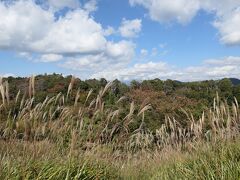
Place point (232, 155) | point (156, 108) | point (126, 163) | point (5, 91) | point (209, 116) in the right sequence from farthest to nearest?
point (156, 108)
point (126, 163)
point (209, 116)
point (232, 155)
point (5, 91)

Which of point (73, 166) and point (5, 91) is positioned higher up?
point (5, 91)

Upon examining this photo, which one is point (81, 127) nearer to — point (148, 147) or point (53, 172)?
point (53, 172)

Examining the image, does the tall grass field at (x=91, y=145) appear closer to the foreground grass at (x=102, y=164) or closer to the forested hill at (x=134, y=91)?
the foreground grass at (x=102, y=164)

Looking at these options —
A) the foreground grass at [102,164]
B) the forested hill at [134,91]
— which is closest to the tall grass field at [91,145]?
the foreground grass at [102,164]

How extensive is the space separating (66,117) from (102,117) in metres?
0.66

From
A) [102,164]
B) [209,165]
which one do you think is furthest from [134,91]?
[209,165]

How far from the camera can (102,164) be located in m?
6.96

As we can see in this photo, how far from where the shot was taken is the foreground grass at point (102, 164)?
5.12m

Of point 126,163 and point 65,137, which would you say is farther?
point 126,163

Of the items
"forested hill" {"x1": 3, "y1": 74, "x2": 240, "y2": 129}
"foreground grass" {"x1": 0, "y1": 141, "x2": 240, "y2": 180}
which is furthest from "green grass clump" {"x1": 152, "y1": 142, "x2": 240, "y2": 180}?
"forested hill" {"x1": 3, "y1": 74, "x2": 240, "y2": 129}

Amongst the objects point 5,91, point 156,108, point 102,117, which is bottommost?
point 156,108

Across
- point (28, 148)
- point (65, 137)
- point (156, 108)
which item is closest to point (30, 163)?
point (28, 148)

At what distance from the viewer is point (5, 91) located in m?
5.73

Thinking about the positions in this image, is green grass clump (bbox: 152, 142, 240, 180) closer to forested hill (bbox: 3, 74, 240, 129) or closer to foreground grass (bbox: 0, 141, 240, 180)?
foreground grass (bbox: 0, 141, 240, 180)
